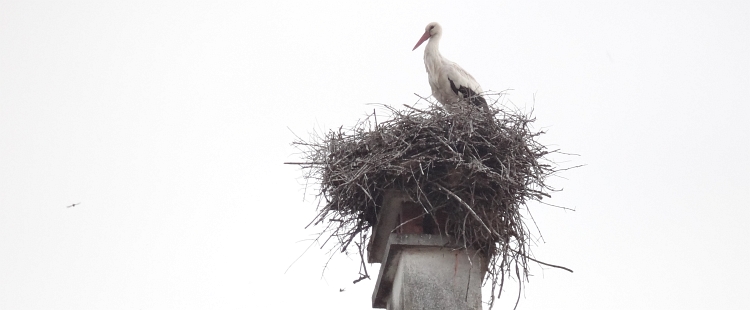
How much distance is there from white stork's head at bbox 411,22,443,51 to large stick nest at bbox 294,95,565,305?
2449 millimetres

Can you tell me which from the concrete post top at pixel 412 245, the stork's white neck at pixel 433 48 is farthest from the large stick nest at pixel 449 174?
the stork's white neck at pixel 433 48

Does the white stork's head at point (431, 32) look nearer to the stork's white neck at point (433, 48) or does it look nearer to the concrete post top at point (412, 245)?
the stork's white neck at point (433, 48)

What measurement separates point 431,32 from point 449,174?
3.28 meters

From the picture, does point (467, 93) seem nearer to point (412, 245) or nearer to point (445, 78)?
point (445, 78)

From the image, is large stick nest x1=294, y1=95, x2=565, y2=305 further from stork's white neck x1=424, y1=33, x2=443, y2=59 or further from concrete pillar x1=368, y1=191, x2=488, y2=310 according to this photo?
stork's white neck x1=424, y1=33, x2=443, y2=59

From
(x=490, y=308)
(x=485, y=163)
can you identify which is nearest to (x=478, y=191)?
(x=485, y=163)

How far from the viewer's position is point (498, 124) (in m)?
6.73

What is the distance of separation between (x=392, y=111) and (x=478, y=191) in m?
0.94

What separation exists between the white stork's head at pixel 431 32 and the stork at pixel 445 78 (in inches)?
0.8

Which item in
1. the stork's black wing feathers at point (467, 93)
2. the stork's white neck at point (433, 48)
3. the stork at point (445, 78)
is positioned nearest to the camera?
the stork's black wing feathers at point (467, 93)

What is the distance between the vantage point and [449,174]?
6.25m

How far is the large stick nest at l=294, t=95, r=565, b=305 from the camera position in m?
6.22

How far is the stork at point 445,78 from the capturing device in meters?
8.58

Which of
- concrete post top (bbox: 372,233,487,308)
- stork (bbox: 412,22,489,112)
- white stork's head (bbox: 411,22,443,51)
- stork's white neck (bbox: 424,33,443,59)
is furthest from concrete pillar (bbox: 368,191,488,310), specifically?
→ white stork's head (bbox: 411,22,443,51)
